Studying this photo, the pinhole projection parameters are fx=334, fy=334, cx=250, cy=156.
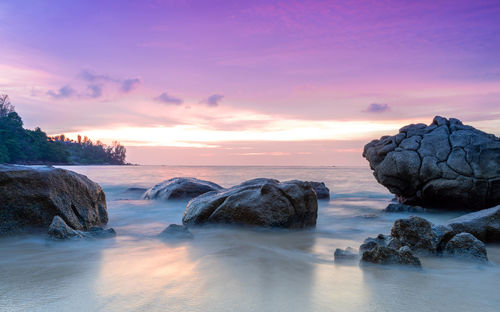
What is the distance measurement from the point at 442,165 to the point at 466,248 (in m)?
5.21

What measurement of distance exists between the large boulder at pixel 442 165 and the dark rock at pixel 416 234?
4.96 m

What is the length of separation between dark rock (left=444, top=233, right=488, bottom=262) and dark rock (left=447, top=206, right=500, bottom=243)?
80cm

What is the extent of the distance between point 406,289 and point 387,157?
682cm

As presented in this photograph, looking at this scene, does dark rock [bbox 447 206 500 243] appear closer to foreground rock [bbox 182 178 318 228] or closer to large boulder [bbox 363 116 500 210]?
foreground rock [bbox 182 178 318 228]

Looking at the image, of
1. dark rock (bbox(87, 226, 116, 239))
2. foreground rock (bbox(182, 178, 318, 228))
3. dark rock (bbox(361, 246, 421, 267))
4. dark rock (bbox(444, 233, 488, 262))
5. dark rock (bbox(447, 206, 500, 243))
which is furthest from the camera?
foreground rock (bbox(182, 178, 318, 228))

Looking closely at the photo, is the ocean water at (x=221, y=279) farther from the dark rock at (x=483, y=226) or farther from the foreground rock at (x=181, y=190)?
the foreground rock at (x=181, y=190)

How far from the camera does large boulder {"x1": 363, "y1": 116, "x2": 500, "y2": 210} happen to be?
7.76 metres

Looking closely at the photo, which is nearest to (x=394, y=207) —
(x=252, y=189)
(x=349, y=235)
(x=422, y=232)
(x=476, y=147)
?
(x=476, y=147)

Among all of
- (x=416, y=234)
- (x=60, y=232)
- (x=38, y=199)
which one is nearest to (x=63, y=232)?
(x=60, y=232)

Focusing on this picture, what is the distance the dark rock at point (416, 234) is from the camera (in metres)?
3.65

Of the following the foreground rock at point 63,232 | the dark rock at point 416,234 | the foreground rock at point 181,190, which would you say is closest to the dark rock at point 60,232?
the foreground rock at point 63,232

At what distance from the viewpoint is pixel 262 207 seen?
5.57m

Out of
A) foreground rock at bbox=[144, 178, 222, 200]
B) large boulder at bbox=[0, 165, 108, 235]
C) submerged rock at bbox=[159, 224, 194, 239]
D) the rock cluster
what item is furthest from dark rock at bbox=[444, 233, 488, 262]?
foreground rock at bbox=[144, 178, 222, 200]

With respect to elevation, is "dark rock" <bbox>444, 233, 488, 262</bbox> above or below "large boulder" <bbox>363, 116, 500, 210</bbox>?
below
